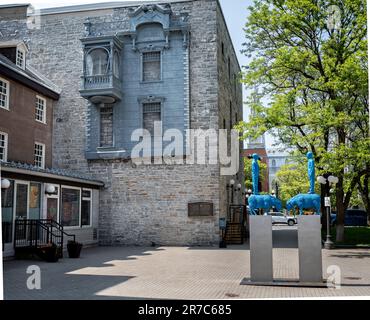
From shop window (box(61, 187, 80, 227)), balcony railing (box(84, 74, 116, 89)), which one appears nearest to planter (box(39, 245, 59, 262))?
shop window (box(61, 187, 80, 227))

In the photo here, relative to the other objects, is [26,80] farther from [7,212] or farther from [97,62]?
[7,212]

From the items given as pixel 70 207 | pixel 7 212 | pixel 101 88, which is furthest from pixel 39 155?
pixel 7 212

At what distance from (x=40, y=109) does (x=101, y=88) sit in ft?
10.6

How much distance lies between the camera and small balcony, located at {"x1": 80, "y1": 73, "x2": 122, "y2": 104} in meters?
21.3

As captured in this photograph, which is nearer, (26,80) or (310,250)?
(310,250)

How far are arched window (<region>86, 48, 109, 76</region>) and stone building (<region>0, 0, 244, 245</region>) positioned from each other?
0.16 ft

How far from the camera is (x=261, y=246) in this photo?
1027 centimetres

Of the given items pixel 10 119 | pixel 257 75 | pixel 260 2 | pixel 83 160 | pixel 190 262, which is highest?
pixel 260 2

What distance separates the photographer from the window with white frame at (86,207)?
2059 centimetres

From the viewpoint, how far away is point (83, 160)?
22.5 meters

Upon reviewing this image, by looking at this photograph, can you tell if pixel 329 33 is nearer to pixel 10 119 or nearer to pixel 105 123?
pixel 105 123

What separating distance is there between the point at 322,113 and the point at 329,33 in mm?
3417

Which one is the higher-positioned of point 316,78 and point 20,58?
point 20,58
